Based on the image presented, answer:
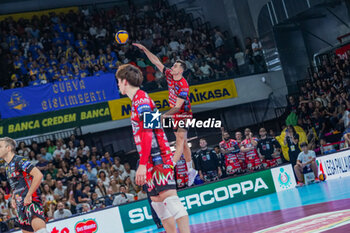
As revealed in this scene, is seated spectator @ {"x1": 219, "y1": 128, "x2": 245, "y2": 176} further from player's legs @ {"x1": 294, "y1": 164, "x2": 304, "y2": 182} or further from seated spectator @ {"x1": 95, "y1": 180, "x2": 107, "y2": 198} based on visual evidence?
seated spectator @ {"x1": 95, "y1": 180, "x2": 107, "y2": 198}

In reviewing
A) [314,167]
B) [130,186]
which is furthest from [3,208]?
[314,167]

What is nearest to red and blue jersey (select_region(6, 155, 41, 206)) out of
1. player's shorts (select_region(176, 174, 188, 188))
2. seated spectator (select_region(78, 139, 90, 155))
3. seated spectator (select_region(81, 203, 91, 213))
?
seated spectator (select_region(81, 203, 91, 213))

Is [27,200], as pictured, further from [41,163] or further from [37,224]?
[41,163]

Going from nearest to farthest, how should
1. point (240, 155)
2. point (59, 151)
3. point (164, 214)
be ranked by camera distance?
point (164, 214) → point (240, 155) → point (59, 151)

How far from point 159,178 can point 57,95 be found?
1540 centimetres

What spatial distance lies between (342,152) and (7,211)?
10429 millimetres

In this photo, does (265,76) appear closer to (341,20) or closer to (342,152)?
(341,20)

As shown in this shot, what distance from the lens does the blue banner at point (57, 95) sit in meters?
19.1

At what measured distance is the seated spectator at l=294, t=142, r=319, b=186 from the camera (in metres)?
15.9

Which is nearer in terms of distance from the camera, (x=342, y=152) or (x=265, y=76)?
(x=342, y=152)

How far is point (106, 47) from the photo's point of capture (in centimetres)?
2436

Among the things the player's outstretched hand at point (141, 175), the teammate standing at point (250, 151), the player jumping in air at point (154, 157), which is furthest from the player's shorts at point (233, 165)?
the player's outstretched hand at point (141, 175)

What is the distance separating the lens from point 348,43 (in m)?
22.8

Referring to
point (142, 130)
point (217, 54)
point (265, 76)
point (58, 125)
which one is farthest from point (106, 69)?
point (142, 130)
